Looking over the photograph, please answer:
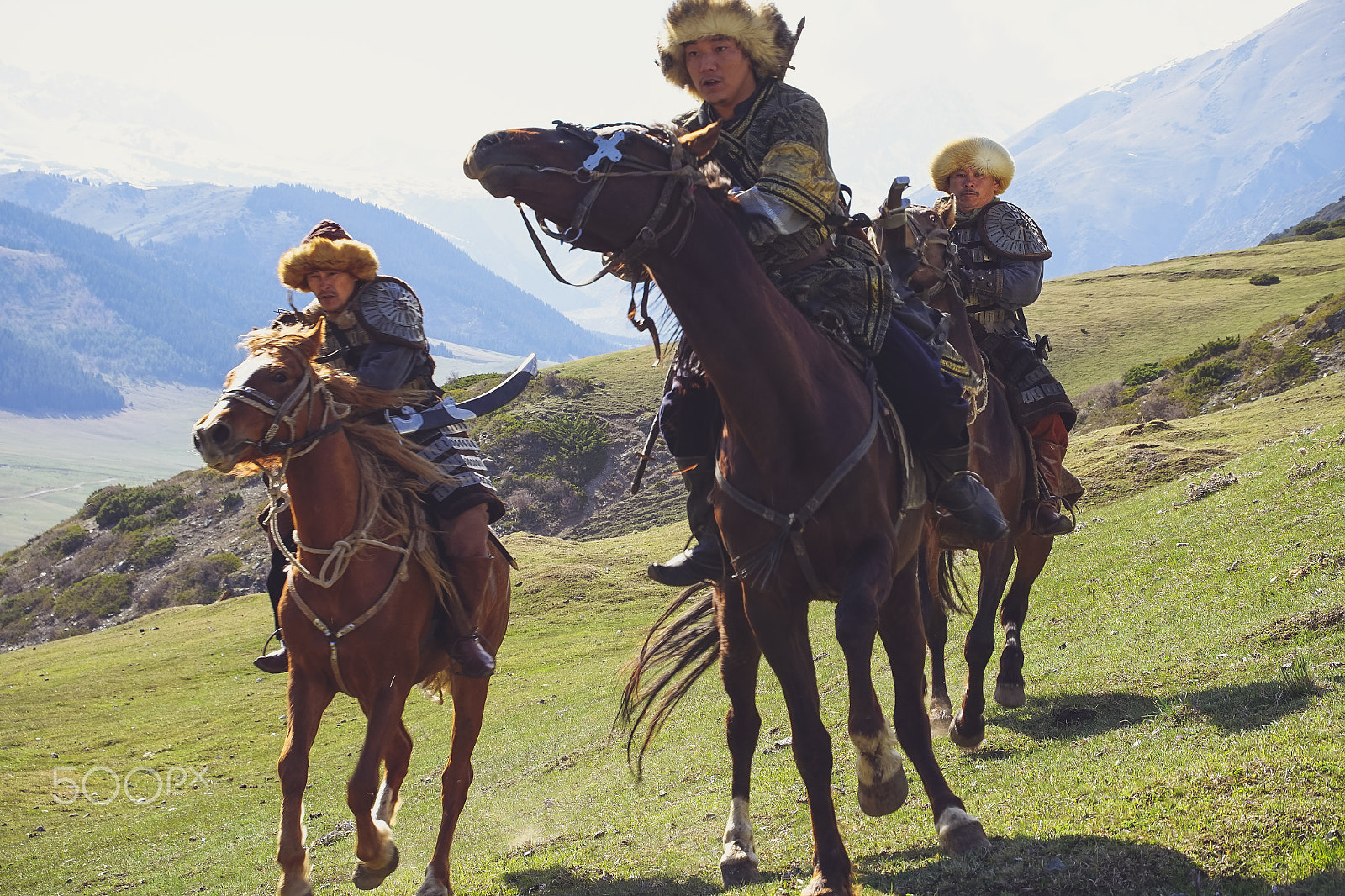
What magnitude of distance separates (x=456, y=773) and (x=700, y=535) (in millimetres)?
3316

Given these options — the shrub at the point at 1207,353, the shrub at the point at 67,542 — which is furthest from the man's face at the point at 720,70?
the shrub at the point at 67,542

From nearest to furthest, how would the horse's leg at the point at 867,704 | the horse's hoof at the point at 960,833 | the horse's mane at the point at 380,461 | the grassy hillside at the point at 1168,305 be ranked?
the horse's leg at the point at 867,704 < the horse's hoof at the point at 960,833 < the horse's mane at the point at 380,461 < the grassy hillside at the point at 1168,305

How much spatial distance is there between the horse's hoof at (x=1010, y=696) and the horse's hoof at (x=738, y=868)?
3.55m

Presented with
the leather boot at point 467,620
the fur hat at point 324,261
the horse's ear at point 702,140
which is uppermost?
the fur hat at point 324,261

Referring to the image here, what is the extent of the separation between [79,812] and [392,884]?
9.76 m

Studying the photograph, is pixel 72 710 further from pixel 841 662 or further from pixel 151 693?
pixel 841 662

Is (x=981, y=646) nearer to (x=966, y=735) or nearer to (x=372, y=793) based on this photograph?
(x=966, y=735)

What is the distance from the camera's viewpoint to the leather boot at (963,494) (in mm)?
5973

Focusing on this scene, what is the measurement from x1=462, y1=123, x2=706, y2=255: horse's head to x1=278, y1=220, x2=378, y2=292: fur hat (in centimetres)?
362

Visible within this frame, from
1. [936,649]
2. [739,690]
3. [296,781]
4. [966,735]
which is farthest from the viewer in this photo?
[936,649]

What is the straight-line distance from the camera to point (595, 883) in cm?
707

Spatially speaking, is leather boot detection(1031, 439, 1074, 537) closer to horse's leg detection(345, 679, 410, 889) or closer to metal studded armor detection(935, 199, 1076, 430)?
metal studded armor detection(935, 199, 1076, 430)

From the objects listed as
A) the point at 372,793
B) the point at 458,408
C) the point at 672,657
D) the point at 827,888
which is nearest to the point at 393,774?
the point at 372,793

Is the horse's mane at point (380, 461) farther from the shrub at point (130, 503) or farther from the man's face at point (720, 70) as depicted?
the shrub at point (130, 503)
